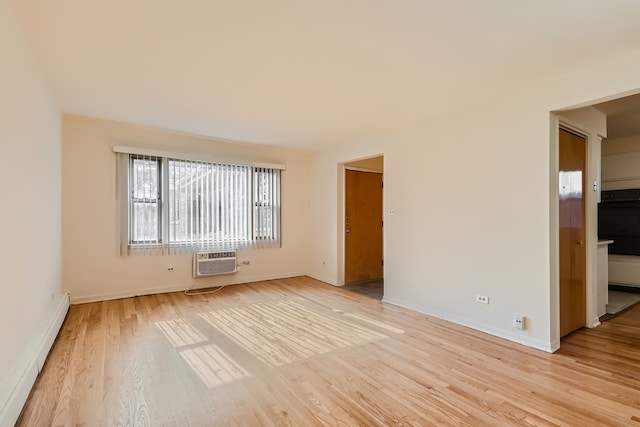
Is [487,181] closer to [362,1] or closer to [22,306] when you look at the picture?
[362,1]

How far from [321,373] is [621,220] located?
579 cm

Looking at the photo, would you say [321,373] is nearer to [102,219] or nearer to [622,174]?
[102,219]

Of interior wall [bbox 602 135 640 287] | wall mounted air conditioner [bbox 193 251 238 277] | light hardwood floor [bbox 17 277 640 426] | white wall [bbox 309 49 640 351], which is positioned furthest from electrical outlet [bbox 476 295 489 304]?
wall mounted air conditioner [bbox 193 251 238 277]

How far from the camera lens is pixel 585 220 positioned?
11.4 ft

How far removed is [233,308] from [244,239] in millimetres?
1626

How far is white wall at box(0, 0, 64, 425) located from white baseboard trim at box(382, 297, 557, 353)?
3.80 metres

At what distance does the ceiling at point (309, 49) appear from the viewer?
190cm

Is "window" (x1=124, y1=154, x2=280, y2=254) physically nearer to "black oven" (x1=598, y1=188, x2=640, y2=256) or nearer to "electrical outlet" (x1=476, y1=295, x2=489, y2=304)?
"electrical outlet" (x1=476, y1=295, x2=489, y2=304)

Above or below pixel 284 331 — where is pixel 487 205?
above

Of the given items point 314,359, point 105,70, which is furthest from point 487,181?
point 105,70

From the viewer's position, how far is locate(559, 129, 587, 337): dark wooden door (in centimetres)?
311

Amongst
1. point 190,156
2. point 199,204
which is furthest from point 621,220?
point 190,156

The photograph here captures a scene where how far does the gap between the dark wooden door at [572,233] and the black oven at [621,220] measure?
2.48 metres

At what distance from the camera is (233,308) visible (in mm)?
4121
